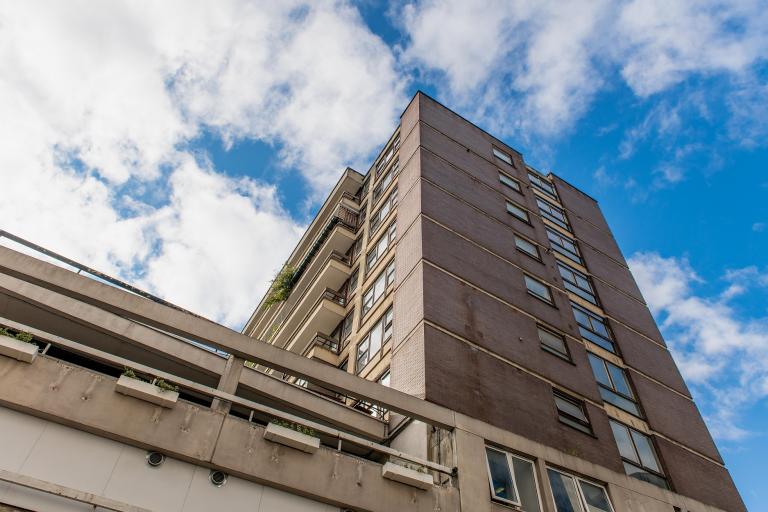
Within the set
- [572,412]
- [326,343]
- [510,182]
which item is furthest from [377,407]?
[510,182]

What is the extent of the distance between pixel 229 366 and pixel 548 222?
58.6 ft

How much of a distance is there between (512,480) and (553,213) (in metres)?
16.6

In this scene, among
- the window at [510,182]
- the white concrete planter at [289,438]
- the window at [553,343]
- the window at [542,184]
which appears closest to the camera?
the white concrete planter at [289,438]

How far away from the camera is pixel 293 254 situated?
31578 millimetres

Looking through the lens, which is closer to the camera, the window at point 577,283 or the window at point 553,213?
the window at point 577,283

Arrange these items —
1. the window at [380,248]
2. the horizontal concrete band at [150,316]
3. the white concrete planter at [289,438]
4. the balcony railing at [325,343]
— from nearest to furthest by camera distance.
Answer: the white concrete planter at [289,438] < the horizontal concrete band at [150,316] < the balcony railing at [325,343] < the window at [380,248]

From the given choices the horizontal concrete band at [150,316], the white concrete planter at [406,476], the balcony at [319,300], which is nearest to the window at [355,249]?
the balcony at [319,300]

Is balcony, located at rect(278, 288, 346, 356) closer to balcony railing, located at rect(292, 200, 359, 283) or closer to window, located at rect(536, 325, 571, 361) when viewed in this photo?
balcony railing, located at rect(292, 200, 359, 283)

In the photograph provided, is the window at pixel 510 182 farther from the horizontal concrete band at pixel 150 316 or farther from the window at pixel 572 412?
the horizontal concrete band at pixel 150 316

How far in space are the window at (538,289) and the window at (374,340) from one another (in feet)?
17.4

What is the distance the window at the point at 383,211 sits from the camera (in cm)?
2296

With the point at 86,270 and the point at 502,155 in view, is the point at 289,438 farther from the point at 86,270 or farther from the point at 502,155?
the point at 502,155

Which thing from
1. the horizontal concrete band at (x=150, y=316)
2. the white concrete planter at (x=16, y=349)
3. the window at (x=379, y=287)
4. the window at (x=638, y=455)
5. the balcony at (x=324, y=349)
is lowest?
the white concrete planter at (x=16, y=349)

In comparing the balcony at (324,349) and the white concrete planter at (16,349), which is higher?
the balcony at (324,349)
